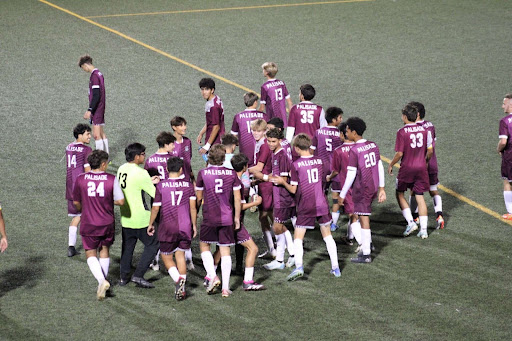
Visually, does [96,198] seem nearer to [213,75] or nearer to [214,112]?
[214,112]

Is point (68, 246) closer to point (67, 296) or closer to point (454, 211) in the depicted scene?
point (67, 296)

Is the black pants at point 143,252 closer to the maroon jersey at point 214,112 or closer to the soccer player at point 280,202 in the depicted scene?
the soccer player at point 280,202

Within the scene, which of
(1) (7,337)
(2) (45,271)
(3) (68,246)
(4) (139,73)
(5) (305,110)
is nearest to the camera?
(1) (7,337)

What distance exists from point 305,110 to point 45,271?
480cm

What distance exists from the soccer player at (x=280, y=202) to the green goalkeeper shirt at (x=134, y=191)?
1.70 m

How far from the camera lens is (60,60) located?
2073 centimetres

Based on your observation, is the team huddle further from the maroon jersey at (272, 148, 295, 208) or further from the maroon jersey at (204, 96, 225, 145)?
the maroon jersey at (204, 96, 225, 145)

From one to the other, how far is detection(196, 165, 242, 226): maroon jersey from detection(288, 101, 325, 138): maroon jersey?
3.43 meters

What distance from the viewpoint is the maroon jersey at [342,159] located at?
11.1 metres

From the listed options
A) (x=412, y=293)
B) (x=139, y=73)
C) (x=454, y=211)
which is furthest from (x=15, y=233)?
(x=139, y=73)

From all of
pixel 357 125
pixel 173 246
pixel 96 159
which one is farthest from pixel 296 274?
pixel 96 159

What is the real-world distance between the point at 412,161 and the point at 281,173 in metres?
2.43

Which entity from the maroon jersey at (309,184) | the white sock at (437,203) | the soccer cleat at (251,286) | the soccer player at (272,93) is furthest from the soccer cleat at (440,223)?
the soccer cleat at (251,286)

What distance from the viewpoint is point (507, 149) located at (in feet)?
41.4
